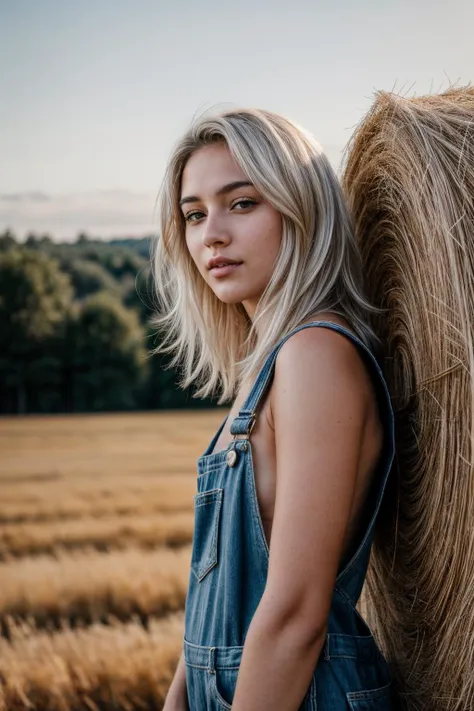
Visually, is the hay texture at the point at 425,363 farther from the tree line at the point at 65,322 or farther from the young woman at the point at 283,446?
the tree line at the point at 65,322

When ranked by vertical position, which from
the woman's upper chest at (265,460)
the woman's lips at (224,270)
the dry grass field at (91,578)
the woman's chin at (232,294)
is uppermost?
the woman's lips at (224,270)

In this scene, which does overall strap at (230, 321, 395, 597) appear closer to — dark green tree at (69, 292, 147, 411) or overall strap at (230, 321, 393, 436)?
overall strap at (230, 321, 393, 436)

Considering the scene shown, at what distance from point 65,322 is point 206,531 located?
1166cm

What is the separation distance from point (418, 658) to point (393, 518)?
12.5 inches

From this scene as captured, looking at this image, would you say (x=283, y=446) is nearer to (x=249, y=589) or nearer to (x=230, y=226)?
(x=249, y=589)

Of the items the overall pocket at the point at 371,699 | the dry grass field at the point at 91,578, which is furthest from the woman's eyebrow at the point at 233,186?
the dry grass field at the point at 91,578

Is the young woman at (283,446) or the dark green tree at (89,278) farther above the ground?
the dark green tree at (89,278)

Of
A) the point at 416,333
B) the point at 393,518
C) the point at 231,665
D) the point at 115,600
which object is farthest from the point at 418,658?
the point at 115,600

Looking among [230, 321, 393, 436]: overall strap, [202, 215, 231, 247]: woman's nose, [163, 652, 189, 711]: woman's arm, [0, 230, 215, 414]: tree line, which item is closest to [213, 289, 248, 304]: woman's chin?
[202, 215, 231, 247]: woman's nose

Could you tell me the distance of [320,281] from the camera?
5.82ft

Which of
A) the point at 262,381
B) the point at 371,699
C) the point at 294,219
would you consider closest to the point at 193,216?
the point at 294,219

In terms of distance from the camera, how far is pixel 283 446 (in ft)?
4.91

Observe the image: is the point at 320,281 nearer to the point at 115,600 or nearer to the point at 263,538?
the point at 263,538

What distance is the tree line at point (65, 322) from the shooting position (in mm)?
11648
